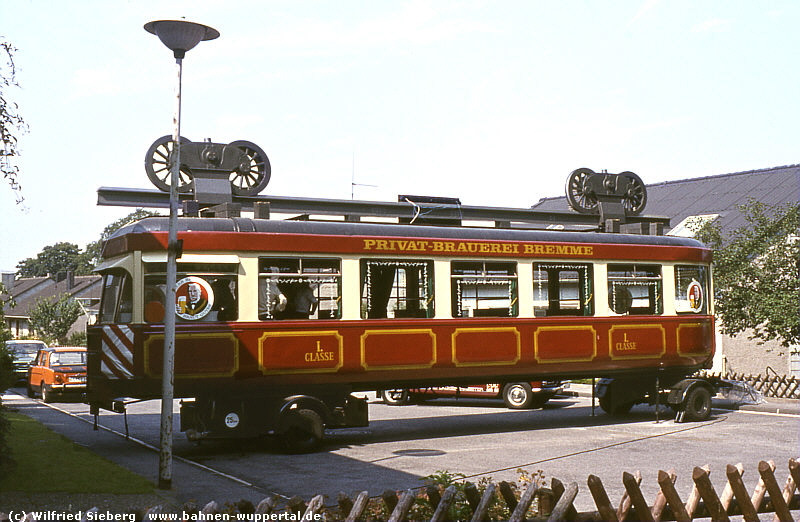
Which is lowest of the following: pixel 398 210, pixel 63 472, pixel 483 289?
pixel 63 472

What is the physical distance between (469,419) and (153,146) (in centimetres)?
890

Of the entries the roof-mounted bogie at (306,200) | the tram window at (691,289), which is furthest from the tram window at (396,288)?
the tram window at (691,289)

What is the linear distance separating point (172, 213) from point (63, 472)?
3771mm

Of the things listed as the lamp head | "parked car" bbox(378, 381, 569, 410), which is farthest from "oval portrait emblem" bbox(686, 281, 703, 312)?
the lamp head

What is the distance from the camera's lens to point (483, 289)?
17.6 metres

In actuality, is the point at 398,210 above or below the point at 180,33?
below

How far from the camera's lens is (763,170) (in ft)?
141

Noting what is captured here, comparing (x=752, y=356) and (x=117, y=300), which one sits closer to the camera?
(x=117, y=300)

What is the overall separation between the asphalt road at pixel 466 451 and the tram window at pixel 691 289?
2.43 meters

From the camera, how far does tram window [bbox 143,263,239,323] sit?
1488 cm

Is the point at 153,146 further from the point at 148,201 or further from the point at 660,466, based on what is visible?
the point at 660,466

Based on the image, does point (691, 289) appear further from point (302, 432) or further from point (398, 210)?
point (302, 432)

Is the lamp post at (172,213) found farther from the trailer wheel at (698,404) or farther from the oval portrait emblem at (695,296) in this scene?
the oval portrait emblem at (695,296)

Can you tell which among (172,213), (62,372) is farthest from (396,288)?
(62,372)
